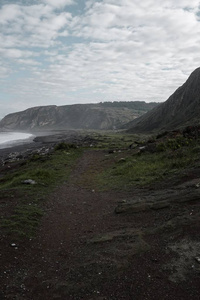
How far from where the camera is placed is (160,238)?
22.6ft

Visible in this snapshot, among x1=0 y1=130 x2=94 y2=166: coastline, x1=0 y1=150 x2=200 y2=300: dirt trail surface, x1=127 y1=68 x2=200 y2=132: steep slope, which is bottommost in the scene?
x1=0 y1=150 x2=200 y2=300: dirt trail surface

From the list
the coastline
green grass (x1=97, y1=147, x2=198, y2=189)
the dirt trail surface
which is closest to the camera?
the dirt trail surface

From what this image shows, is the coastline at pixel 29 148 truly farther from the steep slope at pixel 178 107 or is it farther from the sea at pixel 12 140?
the steep slope at pixel 178 107

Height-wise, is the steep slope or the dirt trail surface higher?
the steep slope

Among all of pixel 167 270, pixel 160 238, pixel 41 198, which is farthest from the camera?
pixel 41 198

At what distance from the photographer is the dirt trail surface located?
5.06 metres

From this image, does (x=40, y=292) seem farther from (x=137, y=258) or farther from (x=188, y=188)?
(x=188, y=188)

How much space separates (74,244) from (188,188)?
5322mm

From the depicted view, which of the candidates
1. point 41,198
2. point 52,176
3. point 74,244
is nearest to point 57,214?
point 41,198

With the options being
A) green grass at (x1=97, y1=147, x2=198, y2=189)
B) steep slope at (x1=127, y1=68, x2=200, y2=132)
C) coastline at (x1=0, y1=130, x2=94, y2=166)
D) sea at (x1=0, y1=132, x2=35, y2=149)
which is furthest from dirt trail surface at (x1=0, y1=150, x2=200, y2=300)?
steep slope at (x1=127, y1=68, x2=200, y2=132)

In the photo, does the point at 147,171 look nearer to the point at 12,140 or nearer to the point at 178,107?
the point at 12,140

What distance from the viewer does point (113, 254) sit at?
6.41 metres

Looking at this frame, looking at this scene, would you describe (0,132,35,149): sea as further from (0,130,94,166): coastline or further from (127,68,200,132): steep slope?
(127,68,200,132): steep slope

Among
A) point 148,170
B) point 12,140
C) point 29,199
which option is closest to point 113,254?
point 29,199
